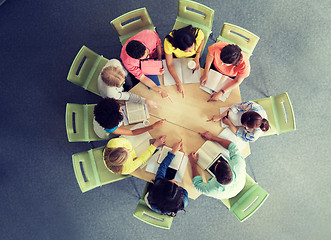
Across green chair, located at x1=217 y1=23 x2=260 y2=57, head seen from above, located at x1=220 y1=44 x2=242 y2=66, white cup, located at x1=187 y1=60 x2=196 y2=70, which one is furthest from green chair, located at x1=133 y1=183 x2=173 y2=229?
green chair, located at x1=217 y1=23 x2=260 y2=57

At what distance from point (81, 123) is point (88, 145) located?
0.72 metres

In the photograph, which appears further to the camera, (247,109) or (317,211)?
(317,211)


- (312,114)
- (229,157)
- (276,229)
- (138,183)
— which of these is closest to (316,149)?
(312,114)

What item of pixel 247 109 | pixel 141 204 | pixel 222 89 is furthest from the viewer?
pixel 141 204

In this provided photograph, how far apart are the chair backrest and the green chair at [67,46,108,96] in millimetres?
231

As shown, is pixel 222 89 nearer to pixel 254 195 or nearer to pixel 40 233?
pixel 254 195

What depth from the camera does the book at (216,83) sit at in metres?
2.05

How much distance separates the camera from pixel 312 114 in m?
2.78

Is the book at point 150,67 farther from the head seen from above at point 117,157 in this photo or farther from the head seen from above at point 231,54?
the head seen from above at point 117,157

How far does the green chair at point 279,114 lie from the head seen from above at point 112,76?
1.42 m

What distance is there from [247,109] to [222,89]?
1.00 ft

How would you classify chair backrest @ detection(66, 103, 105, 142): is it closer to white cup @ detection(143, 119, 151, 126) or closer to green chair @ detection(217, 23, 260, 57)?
white cup @ detection(143, 119, 151, 126)

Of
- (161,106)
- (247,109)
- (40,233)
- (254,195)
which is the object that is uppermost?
(247,109)

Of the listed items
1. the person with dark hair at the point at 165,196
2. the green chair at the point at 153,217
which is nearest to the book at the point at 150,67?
the person with dark hair at the point at 165,196
